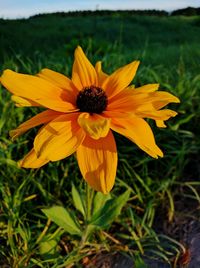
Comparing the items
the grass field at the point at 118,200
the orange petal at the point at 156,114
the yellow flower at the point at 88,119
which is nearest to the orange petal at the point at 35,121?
the yellow flower at the point at 88,119

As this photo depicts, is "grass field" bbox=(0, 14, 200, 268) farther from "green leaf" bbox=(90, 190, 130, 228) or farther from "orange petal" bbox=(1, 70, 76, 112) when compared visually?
"orange petal" bbox=(1, 70, 76, 112)

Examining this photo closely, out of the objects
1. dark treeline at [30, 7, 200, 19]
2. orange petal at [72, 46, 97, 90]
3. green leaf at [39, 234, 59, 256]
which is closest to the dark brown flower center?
orange petal at [72, 46, 97, 90]

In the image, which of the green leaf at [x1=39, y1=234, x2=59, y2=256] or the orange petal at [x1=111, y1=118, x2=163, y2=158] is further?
the green leaf at [x1=39, y1=234, x2=59, y2=256]

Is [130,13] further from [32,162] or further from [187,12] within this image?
[32,162]

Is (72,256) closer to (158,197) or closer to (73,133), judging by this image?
(158,197)

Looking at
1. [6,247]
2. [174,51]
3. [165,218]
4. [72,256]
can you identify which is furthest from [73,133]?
[174,51]

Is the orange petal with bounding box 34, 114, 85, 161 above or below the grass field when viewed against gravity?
above

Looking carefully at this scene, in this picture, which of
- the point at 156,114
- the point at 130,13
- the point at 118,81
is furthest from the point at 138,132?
the point at 130,13

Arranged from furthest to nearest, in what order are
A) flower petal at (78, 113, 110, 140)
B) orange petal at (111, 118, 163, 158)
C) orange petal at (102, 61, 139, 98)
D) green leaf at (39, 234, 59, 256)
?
green leaf at (39, 234, 59, 256), orange petal at (102, 61, 139, 98), orange petal at (111, 118, 163, 158), flower petal at (78, 113, 110, 140)
